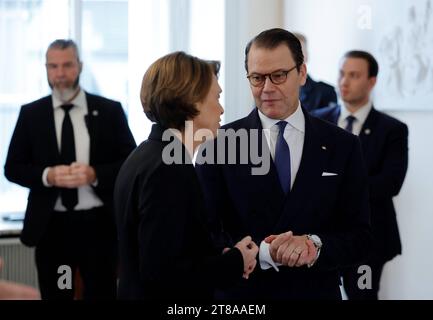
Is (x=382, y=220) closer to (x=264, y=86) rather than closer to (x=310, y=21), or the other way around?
(x=264, y=86)

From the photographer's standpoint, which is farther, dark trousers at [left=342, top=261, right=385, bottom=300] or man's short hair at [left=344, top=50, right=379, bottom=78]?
man's short hair at [left=344, top=50, right=379, bottom=78]

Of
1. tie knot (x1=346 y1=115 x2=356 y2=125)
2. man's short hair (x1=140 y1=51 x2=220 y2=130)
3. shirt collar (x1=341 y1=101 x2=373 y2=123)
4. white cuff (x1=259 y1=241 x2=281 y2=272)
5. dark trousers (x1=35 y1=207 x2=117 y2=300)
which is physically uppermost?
man's short hair (x1=140 y1=51 x2=220 y2=130)

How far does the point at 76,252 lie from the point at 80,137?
566 millimetres

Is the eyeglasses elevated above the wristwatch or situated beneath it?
elevated above

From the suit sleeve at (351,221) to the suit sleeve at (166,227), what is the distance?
486 millimetres

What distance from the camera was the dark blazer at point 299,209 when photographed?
2.04m

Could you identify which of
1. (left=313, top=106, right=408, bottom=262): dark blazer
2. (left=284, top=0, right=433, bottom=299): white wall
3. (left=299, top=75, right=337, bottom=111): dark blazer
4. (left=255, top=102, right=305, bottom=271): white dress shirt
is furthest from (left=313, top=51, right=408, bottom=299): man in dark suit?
(left=255, top=102, right=305, bottom=271): white dress shirt

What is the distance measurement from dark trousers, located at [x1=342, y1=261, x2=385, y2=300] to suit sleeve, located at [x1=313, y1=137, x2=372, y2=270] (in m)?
1.53

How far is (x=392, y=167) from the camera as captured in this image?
3.41 metres

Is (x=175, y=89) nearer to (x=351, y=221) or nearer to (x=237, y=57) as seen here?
(x=351, y=221)

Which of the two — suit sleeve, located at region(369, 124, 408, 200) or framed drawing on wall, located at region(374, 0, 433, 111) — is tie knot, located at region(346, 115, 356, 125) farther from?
framed drawing on wall, located at region(374, 0, 433, 111)

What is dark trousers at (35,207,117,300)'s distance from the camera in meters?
3.38

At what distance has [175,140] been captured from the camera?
5.96 ft

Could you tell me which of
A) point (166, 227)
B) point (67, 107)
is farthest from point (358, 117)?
point (166, 227)
